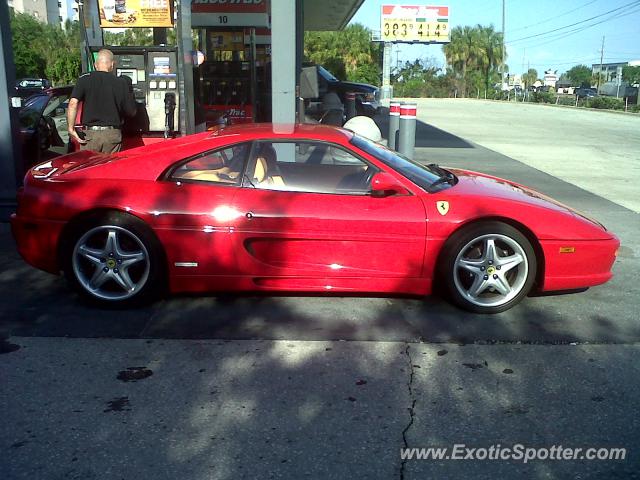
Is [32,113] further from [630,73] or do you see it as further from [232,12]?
[630,73]

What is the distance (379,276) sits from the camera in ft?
15.3

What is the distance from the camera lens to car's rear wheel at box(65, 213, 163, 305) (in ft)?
15.3

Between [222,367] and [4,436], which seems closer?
[4,436]

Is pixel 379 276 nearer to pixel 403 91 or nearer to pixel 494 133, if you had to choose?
pixel 494 133

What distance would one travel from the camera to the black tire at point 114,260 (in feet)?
15.3

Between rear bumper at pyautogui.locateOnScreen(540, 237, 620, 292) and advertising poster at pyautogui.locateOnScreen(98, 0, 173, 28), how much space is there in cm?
778

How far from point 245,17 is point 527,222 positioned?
12311 mm

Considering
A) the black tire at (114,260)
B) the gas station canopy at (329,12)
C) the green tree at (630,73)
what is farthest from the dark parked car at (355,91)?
the green tree at (630,73)

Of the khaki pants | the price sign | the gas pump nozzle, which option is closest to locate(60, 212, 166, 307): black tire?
the khaki pants

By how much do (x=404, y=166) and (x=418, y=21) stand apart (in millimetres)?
49078

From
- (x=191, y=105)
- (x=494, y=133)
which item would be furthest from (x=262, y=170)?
(x=494, y=133)

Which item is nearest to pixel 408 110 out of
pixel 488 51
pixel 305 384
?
pixel 305 384

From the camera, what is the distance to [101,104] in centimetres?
706

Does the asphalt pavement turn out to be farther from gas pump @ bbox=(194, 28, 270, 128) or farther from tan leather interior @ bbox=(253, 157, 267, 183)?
gas pump @ bbox=(194, 28, 270, 128)
